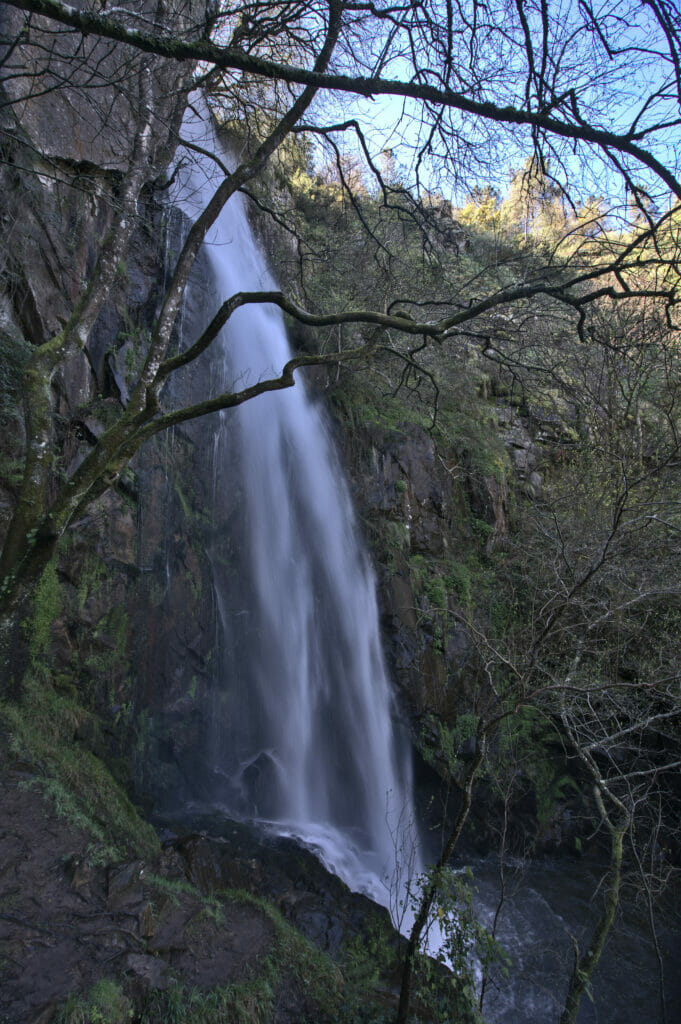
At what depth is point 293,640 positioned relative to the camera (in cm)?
917

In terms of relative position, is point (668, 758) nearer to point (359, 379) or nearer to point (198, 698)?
point (198, 698)

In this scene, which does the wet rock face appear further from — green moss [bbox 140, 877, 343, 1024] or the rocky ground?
green moss [bbox 140, 877, 343, 1024]

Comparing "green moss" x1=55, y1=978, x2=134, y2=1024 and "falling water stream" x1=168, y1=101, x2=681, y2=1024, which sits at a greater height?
"falling water stream" x1=168, y1=101, x2=681, y2=1024

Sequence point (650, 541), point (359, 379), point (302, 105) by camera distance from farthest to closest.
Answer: point (359, 379), point (650, 541), point (302, 105)

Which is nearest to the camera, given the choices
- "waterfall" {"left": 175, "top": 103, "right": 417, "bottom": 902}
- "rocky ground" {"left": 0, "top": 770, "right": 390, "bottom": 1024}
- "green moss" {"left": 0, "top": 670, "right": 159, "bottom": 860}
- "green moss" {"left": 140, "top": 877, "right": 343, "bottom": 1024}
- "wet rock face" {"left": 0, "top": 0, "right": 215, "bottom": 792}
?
"rocky ground" {"left": 0, "top": 770, "right": 390, "bottom": 1024}

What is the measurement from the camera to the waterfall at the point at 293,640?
806cm

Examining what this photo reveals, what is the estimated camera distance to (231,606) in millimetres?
8664

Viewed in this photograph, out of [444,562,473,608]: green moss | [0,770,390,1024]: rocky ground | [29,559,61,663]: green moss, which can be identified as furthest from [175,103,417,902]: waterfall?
[29,559,61,663]: green moss

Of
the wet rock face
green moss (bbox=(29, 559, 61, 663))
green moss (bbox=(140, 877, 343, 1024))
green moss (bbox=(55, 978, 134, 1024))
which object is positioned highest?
the wet rock face

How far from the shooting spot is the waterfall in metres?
8.06

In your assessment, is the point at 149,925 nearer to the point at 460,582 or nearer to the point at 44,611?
the point at 44,611

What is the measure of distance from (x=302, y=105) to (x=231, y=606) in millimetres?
6347

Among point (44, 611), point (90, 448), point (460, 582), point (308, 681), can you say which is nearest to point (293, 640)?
point (308, 681)

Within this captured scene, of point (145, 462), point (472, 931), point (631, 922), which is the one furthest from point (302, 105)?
point (631, 922)
